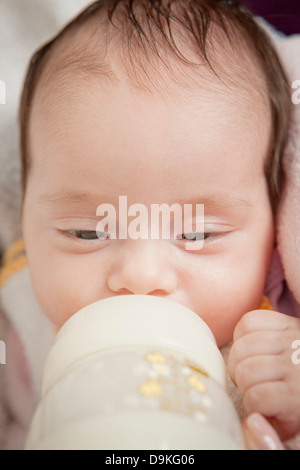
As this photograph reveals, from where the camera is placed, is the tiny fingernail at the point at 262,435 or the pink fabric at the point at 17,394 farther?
the pink fabric at the point at 17,394

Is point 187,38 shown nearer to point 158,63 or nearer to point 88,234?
point 158,63

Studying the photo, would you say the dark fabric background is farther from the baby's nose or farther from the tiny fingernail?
the tiny fingernail

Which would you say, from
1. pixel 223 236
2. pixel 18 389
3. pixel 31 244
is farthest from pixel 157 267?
pixel 18 389

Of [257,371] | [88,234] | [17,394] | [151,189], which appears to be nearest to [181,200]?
[151,189]

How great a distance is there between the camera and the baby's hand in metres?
0.81

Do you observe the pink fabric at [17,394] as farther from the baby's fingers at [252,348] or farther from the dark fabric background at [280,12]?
the dark fabric background at [280,12]

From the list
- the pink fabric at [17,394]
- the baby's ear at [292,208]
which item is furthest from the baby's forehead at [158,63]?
the pink fabric at [17,394]

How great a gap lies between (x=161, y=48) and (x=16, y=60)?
0.69 meters

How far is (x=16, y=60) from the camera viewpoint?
151cm

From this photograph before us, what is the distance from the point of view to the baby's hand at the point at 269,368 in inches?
32.0

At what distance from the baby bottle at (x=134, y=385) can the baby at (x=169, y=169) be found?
139 millimetres

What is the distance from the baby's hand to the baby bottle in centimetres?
11

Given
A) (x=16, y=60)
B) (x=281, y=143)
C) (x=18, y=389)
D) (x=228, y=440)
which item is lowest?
(x=18, y=389)

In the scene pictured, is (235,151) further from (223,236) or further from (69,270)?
(69,270)
